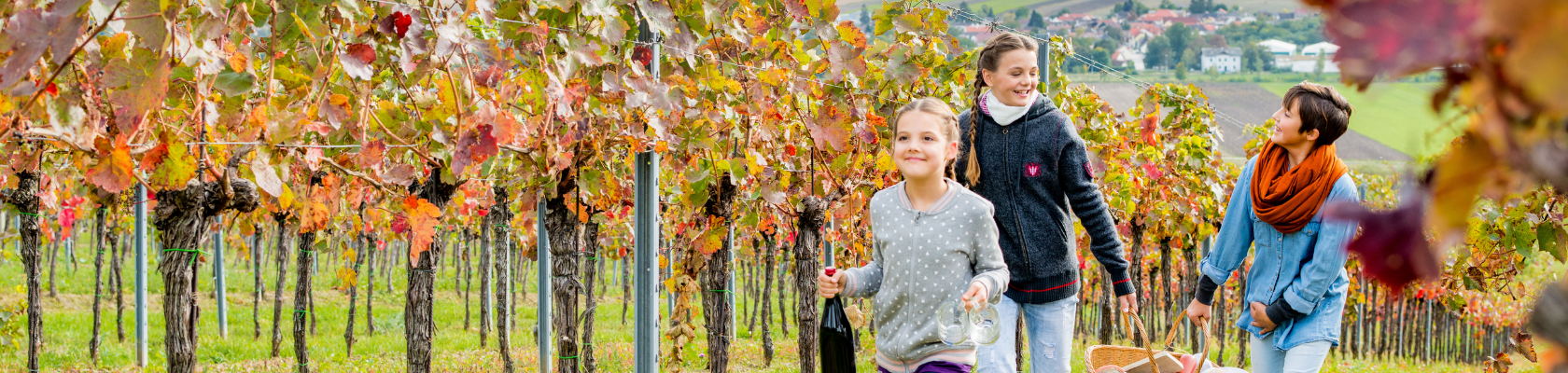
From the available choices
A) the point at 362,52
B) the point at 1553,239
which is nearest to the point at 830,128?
the point at 362,52

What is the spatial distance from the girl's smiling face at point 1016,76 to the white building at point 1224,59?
61083mm

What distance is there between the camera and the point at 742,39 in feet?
9.36

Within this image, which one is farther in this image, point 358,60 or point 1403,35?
point 358,60

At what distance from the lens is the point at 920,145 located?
206cm

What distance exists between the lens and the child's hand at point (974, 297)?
1885 mm

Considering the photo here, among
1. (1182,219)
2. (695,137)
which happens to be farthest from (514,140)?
(1182,219)

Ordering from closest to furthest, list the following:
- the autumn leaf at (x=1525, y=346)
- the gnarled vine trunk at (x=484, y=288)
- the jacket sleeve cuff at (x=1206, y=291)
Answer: the jacket sleeve cuff at (x=1206, y=291) < the autumn leaf at (x=1525, y=346) < the gnarled vine trunk at (x=484, y=288)

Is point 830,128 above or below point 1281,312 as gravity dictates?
above

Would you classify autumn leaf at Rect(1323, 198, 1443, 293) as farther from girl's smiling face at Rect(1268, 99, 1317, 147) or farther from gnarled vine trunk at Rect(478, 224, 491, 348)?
gnarled vine trunk at Rect(478, 224, 491, 348)

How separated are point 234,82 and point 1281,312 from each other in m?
2.60

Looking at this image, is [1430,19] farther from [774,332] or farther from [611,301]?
[611,301]

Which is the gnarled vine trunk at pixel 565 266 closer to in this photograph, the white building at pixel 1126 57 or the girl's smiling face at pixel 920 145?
the girl's smiling face at pixel 920 145

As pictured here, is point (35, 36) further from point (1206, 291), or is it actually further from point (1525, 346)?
point (1525, 346)

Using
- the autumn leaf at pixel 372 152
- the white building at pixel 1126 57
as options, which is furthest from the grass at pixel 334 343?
the white building at pixel 1126 57
